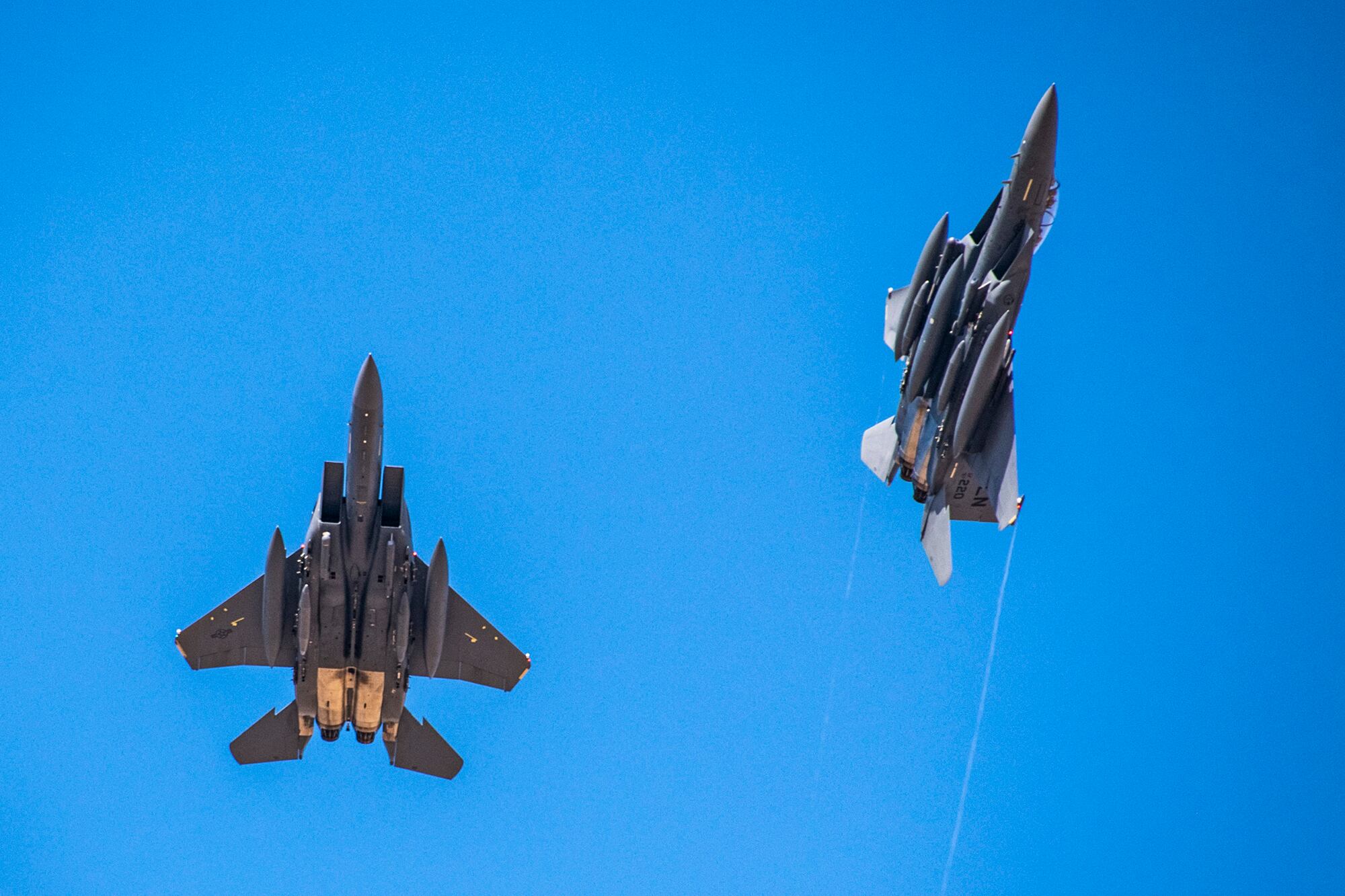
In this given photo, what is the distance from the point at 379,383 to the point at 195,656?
555 centimetres

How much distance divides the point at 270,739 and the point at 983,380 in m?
11.5

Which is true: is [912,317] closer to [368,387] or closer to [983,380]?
[983,380]

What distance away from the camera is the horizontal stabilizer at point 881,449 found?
26172mm

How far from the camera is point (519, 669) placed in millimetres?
26047

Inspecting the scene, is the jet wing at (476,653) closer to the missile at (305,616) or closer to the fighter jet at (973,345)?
the missile at (305,616)

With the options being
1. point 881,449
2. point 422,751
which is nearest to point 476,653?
point 422,751

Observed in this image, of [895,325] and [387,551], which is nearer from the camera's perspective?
[387,551]

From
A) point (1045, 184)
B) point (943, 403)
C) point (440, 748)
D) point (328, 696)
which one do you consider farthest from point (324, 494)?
point (1045, 184)

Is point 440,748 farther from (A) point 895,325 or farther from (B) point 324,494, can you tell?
(A) point 895,325

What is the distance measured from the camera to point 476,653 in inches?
1021

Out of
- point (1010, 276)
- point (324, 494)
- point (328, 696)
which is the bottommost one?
point (328, 696)

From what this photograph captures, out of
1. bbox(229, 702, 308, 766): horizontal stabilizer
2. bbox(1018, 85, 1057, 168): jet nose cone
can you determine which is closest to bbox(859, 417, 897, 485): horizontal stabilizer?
bbox(1018, 85, 1057, 168): jet nose cone

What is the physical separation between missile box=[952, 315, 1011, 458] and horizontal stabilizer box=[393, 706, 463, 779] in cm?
908

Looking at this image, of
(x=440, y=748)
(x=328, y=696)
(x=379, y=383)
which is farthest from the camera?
(x=440, y=748)
